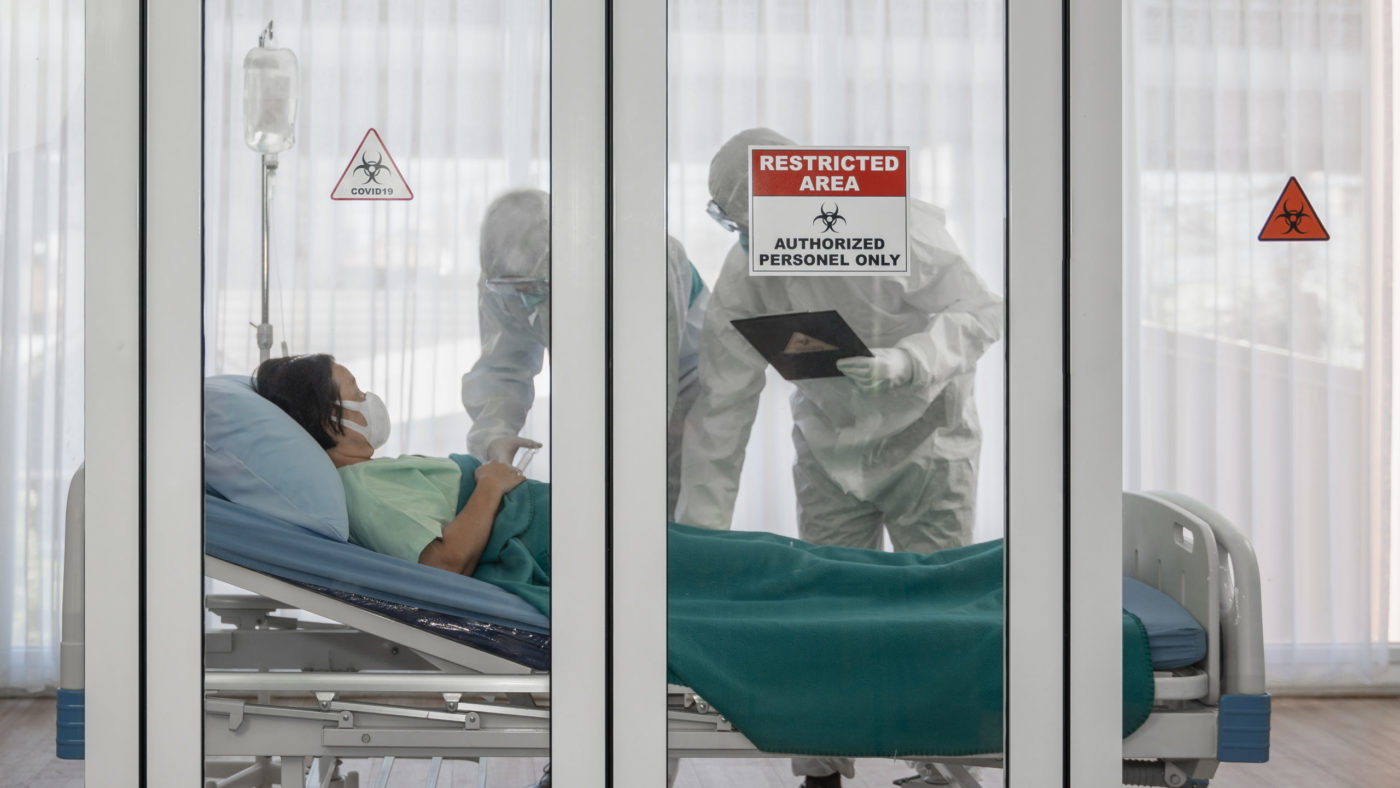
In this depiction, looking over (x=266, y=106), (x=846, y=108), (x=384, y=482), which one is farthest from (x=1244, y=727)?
(x=266, y=106)

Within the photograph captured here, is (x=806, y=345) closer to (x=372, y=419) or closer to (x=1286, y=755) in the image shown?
(x=372, y=419)

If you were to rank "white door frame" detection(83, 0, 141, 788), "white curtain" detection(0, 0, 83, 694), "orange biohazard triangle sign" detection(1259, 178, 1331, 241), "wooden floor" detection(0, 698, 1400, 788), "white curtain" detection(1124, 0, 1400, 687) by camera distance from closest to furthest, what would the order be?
"white door frame" detection(83, 0, 141, 788) → "orange biohazard triangle sign" detection(1259, 178, 1331, 241) → "wooden floor" detection(0, 698, 1400, 788) → "white curtain" detection(0, 0, 83, 694) → "white curtain" detection(1124, 0, 1400, 687)

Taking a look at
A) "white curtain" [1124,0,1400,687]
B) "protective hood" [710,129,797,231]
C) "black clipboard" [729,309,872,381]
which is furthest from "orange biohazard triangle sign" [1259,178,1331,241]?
"white curtain" [1124,0,1400,687]

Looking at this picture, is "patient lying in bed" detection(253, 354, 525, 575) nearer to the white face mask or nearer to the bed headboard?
the white face mask

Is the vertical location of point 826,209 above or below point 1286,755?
above

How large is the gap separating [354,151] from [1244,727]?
1.56m

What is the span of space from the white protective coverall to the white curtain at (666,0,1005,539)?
0.08ft

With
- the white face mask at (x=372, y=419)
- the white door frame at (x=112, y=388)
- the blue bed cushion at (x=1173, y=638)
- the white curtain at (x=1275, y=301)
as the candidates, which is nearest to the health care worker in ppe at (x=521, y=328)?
the white face mask at (x=372, y=419)

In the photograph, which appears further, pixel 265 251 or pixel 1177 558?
pixel 1177 558

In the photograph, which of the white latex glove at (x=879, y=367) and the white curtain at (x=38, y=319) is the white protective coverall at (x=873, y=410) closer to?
the white latex glove at (x=879, y=367)

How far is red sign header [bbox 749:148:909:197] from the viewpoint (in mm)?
1563

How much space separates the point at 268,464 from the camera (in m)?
1.57

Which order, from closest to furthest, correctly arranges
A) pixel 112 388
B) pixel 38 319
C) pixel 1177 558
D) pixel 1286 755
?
pixel 112 388, pixel 1177 558, pixel 1286 755, pixel 38 319

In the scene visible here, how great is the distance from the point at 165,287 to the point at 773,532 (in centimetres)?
95
